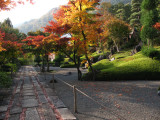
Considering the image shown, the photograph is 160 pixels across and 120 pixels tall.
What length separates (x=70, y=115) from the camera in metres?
3.85

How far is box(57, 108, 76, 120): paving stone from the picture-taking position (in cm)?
365

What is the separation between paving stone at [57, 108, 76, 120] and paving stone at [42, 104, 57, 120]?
27 centimetres

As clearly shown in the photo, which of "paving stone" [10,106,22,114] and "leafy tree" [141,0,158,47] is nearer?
"paving stone" [10,106,22,114]

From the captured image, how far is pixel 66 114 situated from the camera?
3.92m

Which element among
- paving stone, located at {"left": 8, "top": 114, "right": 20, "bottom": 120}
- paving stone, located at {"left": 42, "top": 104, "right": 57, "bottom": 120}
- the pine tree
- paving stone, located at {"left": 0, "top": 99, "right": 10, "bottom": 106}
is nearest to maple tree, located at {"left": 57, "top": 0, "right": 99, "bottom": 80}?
paving stone, located at {"left": 42, "top": 104, "right": 57, "bottom": 120}

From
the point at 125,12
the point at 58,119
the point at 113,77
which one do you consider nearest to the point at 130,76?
the point at 113,77

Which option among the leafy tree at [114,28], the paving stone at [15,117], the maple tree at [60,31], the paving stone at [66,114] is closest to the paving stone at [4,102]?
the paving stone at [15,117]

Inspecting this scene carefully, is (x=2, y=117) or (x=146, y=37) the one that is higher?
(x=146, y=37)

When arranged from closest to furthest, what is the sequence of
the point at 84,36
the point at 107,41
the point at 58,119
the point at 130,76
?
1. the point at 58,119
2. the point at 84,36
3. the point at 130,76
4. the point at 107,41

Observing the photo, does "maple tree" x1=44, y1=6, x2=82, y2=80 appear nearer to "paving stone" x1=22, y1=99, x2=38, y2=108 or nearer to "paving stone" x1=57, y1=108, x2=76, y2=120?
"paving stone" x1=22, y1=99, x2=38, y2=108

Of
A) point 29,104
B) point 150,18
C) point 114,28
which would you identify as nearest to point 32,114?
point 29,104

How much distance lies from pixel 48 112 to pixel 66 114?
621 mm

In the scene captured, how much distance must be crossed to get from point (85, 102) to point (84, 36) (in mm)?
5756

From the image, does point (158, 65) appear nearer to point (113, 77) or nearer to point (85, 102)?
point (113, 77)
